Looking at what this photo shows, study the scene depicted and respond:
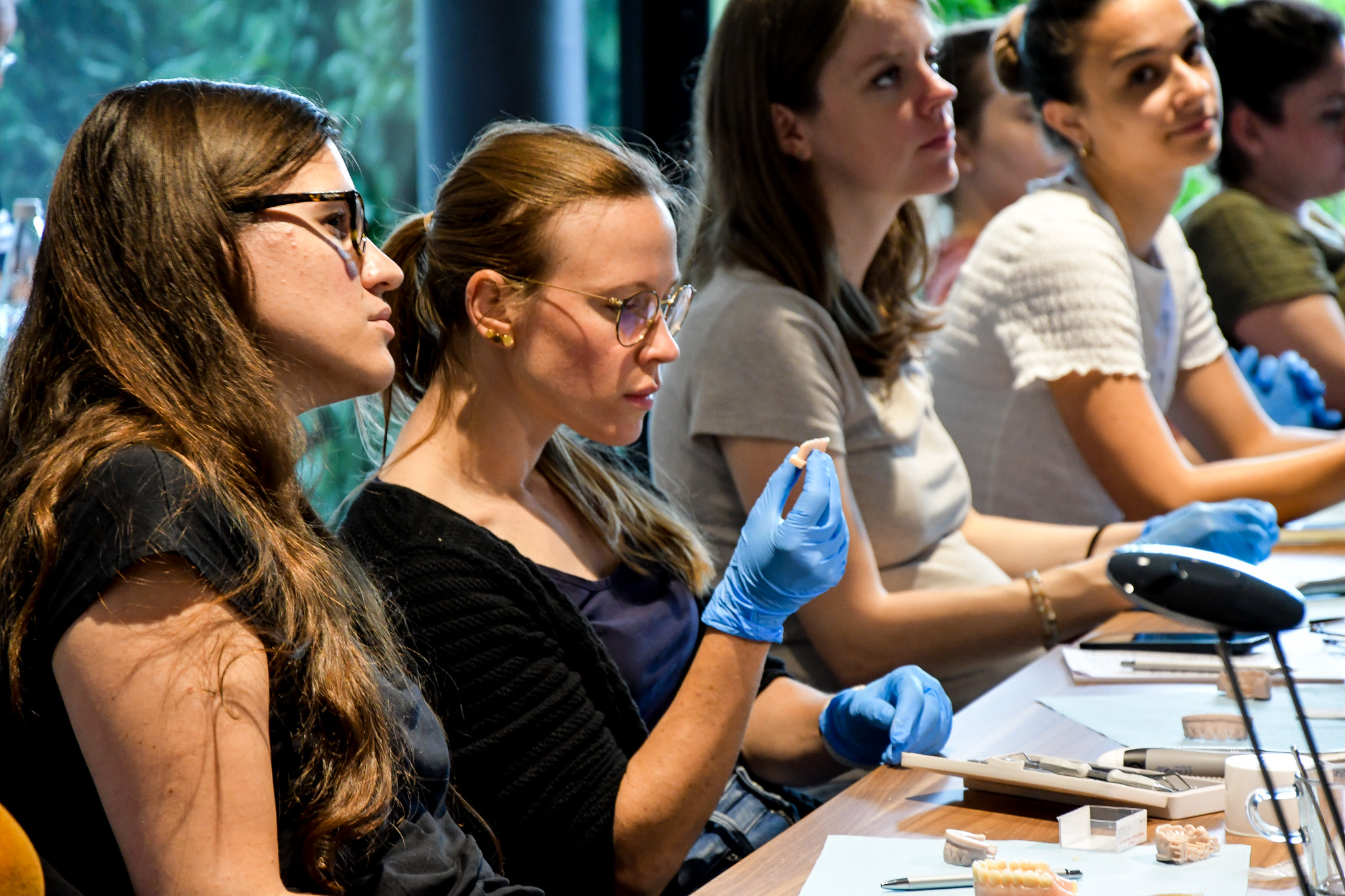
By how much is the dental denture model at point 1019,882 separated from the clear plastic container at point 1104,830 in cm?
11

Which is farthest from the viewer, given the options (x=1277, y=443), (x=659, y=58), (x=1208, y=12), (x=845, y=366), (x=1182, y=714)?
(x=659, y=58)

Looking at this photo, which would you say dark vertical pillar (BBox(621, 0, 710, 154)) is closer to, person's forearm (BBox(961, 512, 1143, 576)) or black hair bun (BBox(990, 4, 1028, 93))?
black hair bun (BBox(990, 4, 1028, 93))

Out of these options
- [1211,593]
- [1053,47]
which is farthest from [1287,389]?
[1211,593]

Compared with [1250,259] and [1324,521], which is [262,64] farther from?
[1324,521]

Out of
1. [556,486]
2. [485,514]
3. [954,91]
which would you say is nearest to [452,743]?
[485,514]

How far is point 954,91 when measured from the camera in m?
1.93

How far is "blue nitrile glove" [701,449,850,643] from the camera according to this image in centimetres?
118

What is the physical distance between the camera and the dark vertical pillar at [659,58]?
341 centimetres

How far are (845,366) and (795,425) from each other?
0.16 m

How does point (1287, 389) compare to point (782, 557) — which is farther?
point (1287, 389)

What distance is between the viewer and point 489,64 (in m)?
2.63

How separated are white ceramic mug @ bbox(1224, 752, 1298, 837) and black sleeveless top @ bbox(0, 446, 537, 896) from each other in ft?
1.99

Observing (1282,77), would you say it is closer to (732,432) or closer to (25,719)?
(732,432)

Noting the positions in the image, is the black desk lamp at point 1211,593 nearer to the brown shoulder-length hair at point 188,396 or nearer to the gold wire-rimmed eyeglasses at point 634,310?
the brown shoulder-length hair at point 188,396
